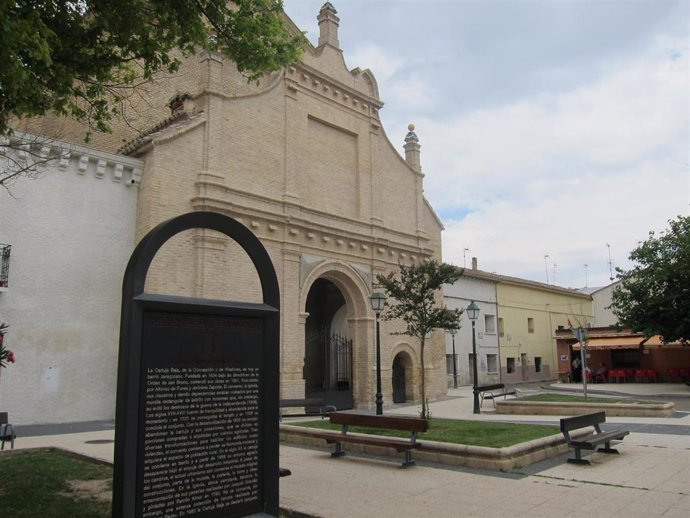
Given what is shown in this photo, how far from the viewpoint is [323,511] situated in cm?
622

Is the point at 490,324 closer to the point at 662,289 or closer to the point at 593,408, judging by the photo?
the point at 662,289

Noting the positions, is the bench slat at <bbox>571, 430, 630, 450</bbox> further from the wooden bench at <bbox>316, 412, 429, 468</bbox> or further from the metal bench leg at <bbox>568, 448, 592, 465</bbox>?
the wooden bench at <bbox>316, 412, 429, 468</bbox>

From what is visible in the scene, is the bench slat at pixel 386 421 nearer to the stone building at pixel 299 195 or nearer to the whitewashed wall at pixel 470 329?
the stone building at pixel 299 195

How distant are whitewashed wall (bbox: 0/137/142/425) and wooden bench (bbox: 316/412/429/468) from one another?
8052 mm

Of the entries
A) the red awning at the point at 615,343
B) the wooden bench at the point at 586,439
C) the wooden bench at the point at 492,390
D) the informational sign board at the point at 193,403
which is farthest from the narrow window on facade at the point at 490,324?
the informational sign board at the point at 193,403

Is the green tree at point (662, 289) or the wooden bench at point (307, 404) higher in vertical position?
the green tree at point (662, 289)

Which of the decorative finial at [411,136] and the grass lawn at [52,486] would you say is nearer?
the grass lawn at [52,486]

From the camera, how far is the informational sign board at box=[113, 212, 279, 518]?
13.6ft

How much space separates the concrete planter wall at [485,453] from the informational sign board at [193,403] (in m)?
4.59

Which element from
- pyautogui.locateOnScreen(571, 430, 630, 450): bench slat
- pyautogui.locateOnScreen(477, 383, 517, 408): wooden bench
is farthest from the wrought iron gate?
pyautogui.locateOnScreen(571, 430, 630, 450): bench slat

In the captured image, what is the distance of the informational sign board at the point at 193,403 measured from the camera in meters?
4.14

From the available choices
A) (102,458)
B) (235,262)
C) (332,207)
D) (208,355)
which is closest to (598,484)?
(208,355)

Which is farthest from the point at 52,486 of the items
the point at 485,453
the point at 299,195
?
the point at 299,195

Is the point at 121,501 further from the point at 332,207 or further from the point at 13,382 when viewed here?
the point at 332,207
